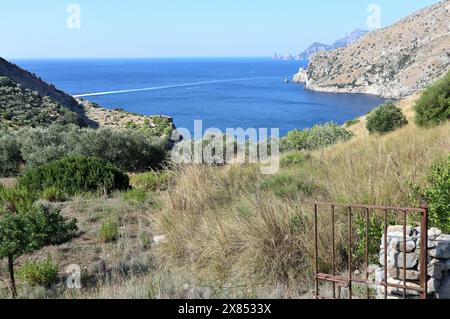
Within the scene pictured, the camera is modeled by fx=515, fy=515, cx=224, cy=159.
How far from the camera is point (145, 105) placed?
91.9 m

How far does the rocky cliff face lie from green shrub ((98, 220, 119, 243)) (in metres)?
96.2

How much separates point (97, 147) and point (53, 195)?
8.91 meters

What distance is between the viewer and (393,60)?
118 meters

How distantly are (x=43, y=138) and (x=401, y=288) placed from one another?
1701cm

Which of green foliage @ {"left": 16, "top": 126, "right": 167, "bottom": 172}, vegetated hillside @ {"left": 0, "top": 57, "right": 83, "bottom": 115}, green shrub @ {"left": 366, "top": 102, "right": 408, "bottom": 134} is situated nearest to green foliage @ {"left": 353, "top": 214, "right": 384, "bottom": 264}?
green foliage @ {"left": 16, "top": 126, "right": 167, "bottom": 172}

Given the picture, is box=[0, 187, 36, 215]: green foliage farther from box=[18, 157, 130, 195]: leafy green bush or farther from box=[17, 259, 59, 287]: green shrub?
box=[17, 259, 59, 287]: green shrub

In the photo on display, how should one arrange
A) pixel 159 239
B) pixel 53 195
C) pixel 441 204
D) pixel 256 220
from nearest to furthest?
pixel 441 204, pixel 256 220, pixel 159 239, pixel 53 195

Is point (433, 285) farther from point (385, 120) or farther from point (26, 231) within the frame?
point (385, 120)

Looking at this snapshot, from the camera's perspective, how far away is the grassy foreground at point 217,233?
513cm

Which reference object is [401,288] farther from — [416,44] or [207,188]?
[416,44]

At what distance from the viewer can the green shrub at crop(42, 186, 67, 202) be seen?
933 cm

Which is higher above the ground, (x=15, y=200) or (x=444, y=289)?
(x=444, y=289)


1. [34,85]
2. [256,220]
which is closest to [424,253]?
[256,220]
